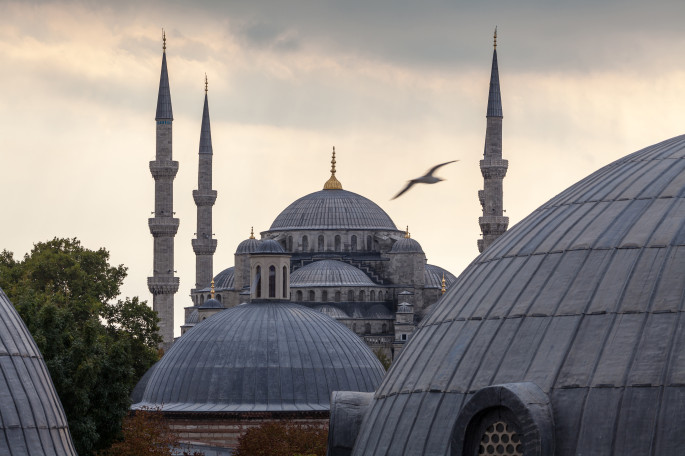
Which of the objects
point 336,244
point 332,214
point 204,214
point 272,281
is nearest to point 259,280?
point 272,281

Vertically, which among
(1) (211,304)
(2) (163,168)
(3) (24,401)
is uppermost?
(2) (163,168)

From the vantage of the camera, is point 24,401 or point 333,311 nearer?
point 24,401

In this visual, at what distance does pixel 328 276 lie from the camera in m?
107

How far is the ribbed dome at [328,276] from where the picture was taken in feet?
349

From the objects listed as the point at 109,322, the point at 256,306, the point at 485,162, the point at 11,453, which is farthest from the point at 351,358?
the point at 11,453

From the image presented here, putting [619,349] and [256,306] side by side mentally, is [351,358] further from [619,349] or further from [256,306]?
[619,349]

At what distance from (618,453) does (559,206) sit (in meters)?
4.03

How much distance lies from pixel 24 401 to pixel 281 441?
27.4 m

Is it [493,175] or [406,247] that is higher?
[493,175]

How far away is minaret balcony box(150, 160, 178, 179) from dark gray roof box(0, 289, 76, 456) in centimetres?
7102

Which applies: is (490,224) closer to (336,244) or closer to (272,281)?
(272,281)

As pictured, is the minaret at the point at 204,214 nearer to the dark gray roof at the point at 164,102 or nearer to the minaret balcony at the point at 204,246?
the minaret balcony at the point at 204,246

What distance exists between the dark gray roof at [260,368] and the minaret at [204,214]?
43.9 metres

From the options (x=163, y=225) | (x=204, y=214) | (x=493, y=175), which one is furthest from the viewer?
(x=204, y=214)
